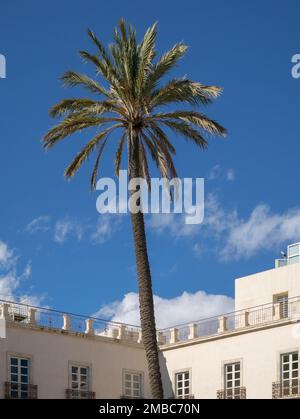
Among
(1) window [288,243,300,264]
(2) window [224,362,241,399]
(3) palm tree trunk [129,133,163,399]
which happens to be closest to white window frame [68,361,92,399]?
(2) window [224,362,241,399]

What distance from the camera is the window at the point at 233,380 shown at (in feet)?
150

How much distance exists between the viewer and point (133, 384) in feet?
160

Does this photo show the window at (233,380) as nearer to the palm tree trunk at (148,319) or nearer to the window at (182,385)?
the window at (182,385)

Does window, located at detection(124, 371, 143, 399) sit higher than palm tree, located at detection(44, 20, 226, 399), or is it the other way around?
palm tree, located at detection(44, 20, 226, 399)

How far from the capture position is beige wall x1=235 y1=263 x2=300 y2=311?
53562 millimetres

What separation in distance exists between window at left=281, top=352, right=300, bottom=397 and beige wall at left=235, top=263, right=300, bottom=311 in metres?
9.05

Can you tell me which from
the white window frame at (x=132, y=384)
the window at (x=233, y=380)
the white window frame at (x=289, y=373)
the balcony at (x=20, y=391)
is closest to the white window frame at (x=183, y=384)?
the white window frame at (x=132, y=384)

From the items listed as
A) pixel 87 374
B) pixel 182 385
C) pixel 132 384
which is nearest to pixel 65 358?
pixel 87 374

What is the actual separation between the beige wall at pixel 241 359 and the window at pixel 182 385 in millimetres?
303

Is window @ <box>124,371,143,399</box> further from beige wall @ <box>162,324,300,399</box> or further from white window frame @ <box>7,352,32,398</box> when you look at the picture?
white window frame @ <box>7,352,32,398</box>

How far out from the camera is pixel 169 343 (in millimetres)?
49375

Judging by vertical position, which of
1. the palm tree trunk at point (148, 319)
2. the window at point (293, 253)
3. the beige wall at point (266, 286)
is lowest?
the palm tree trunk at point (148, 319)
